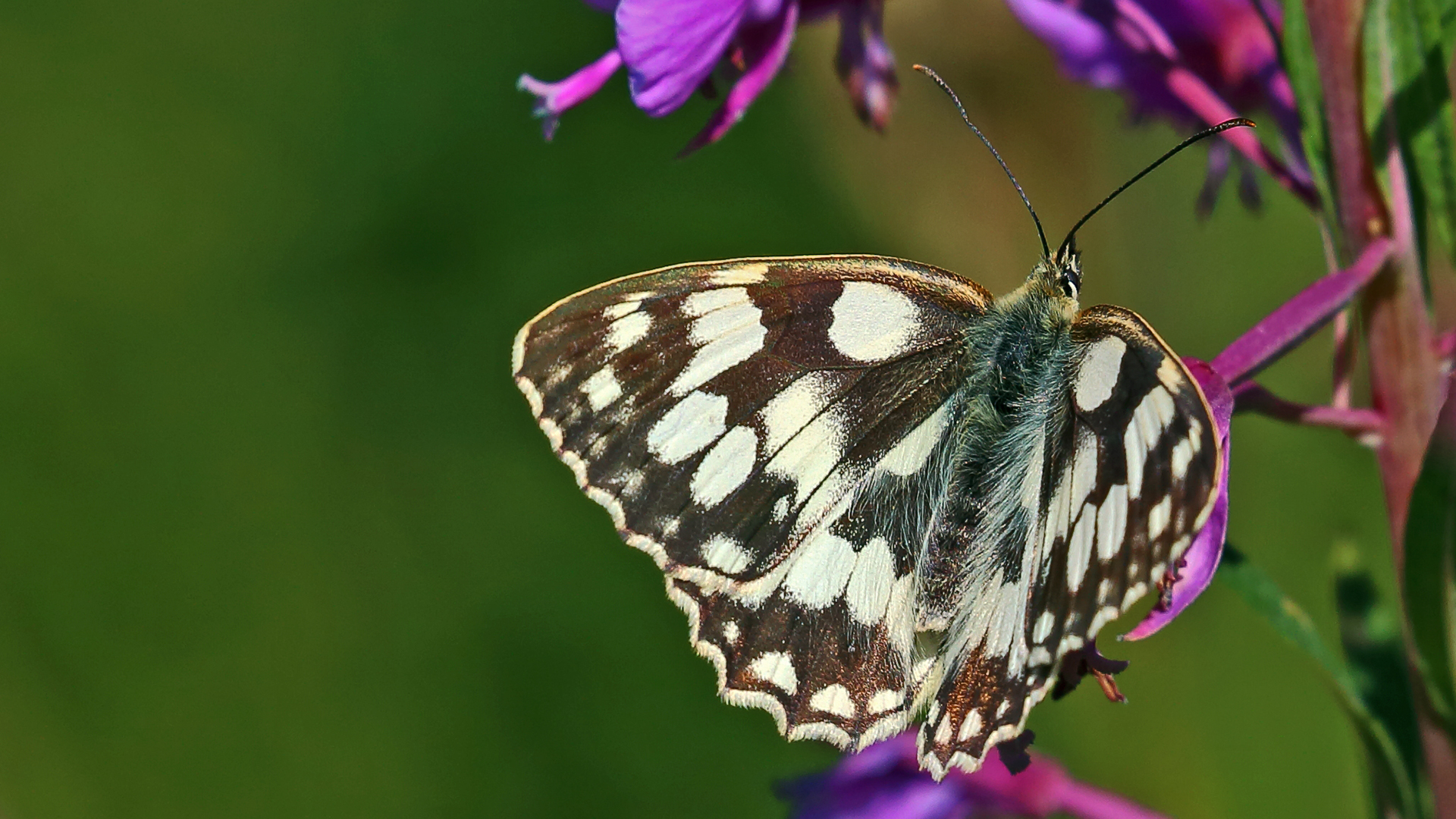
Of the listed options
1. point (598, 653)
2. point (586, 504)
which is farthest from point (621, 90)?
point (598, 653)

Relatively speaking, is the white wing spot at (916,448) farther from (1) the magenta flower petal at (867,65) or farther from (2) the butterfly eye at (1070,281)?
(1) the magenta flower petal at (867,65)

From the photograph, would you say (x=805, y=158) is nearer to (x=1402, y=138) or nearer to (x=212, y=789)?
(x=212, y=789)

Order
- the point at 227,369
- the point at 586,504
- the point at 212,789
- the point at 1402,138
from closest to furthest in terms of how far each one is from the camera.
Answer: the point at 1402,138, the point at 212,789, the point at 586,504, the point at 227,369

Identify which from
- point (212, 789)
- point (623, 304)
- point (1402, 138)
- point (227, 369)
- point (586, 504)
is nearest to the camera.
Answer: point (1402, 138)

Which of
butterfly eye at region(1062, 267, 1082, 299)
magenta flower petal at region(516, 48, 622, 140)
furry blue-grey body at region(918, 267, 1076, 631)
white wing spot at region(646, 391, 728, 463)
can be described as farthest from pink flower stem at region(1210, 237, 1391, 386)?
magenta flower petal at region(516, 48, 622, 140)

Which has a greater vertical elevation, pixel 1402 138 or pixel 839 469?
pixel 1402 138

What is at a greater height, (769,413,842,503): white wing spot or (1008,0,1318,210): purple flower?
(1008,0,1318,210): purple flower

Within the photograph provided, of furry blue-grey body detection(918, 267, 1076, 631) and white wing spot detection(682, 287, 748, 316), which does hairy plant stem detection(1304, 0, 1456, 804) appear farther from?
white wing spot detection(682, 287, 748, 316)
